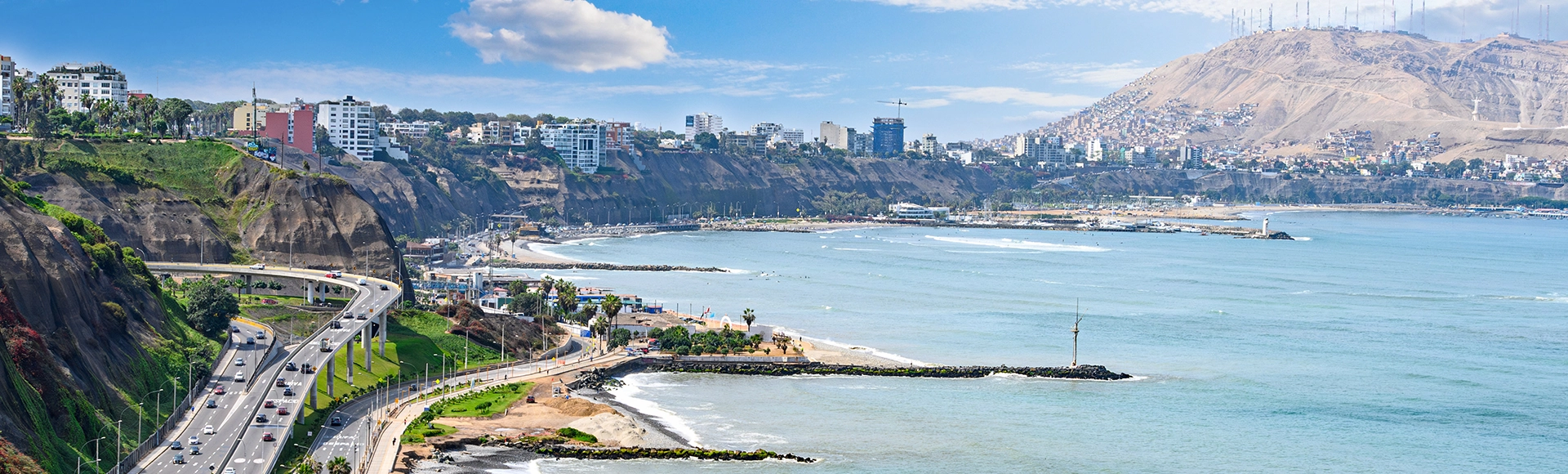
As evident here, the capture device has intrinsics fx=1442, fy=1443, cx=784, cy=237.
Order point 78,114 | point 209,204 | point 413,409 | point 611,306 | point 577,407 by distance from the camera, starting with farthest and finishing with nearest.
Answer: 1. point 78,114
2. point 209,204
3. point 611,306
4. point 577,407
5. point 413,409

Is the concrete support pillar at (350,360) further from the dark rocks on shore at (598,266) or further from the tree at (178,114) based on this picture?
the dark rocks on shore at (598,266)

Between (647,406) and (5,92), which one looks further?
(5,92)

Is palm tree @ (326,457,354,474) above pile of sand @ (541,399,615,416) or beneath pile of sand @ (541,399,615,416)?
above

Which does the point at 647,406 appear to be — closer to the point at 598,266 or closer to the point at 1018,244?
the point at 598,266

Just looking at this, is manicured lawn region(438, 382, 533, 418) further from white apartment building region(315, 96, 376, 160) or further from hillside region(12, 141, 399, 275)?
white apartment building region(315, 96, 376, 160)

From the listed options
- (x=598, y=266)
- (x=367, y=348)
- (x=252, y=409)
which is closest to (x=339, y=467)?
(x=252, y=409)

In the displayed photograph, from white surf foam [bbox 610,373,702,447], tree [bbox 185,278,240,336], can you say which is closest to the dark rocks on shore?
white surf foam [bbox 610,373,702,447]
